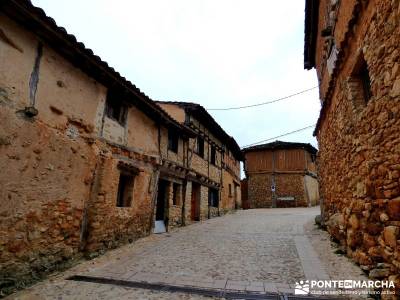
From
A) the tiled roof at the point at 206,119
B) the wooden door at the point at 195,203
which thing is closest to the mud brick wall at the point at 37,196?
the tiled roof at the point at 206,119

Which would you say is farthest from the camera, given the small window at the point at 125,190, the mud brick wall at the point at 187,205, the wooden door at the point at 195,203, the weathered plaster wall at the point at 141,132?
the wooden door at the point at 195,203

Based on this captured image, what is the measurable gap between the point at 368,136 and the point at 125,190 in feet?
20.9

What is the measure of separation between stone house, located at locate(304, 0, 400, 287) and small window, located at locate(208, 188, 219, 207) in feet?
29.6

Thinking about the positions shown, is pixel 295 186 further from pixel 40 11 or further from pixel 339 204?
pixel 40 11

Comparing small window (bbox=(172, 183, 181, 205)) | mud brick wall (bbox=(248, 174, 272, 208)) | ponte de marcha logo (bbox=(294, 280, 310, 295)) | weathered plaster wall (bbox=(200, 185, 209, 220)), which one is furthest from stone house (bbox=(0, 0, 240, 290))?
mud brick wall (bbox=(248, 174, 272, 208))

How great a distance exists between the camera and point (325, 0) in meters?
8.04

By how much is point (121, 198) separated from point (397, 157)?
6757 millimetres

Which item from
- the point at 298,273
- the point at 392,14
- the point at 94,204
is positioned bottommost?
the point at 298,273

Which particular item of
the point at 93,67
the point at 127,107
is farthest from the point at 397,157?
the point at 127,107

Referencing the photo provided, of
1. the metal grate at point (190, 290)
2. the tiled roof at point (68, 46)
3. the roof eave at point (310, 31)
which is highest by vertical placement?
the roof eave at point (310, 31)

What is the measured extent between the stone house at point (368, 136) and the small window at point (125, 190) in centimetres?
556

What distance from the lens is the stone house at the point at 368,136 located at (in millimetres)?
3041

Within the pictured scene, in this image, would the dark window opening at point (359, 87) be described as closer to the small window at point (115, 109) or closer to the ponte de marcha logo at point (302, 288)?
the ponte de marcha logo at point (302, 288)

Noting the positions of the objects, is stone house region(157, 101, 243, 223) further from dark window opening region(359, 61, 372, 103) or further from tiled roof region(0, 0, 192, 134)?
dark window opening region(359, 61, 372, 103)
